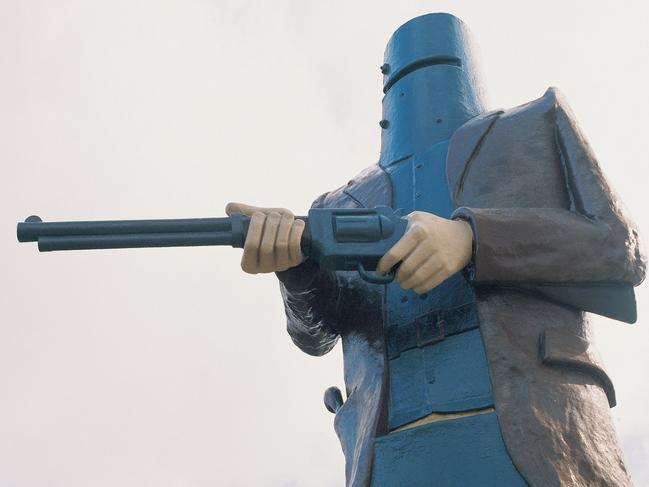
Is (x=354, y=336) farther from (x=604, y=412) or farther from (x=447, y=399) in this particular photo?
(x=604, y=412)

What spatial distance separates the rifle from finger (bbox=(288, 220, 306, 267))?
43 mm

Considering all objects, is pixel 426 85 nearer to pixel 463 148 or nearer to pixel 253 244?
pixel 463 148

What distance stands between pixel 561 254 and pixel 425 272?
0.57m

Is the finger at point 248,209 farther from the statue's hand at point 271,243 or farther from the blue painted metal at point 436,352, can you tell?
the blue painted metal at point 436,352

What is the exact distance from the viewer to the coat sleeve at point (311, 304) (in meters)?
4.81

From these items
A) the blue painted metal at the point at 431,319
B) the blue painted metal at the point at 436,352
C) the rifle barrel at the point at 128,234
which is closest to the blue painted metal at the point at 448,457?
the blue painted metal at the point at 431,319

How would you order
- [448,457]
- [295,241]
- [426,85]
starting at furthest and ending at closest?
[426,85] < [295,241] < [448,457]

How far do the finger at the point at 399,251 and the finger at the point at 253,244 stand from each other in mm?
500

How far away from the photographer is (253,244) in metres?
4.30

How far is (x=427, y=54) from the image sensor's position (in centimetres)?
561

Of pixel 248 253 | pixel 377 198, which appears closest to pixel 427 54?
pixel 377 198

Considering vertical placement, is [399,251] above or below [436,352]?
above

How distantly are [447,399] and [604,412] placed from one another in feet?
2.07

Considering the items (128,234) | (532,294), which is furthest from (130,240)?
(532,294)
